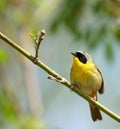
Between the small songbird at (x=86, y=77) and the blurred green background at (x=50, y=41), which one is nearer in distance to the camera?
the small songbird at (x=86, y=77)

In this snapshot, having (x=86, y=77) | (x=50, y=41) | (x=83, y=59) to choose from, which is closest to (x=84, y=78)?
(x=86, y=77)

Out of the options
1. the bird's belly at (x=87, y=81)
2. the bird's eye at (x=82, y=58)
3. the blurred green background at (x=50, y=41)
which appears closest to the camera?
the bird's belly at (x=87, y=81)

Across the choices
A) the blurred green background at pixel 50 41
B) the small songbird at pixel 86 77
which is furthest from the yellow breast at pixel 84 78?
the blurred green background at pixel 50 41

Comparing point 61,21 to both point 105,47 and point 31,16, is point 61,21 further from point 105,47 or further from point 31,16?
point 31,16

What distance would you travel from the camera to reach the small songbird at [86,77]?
3871 millimetres

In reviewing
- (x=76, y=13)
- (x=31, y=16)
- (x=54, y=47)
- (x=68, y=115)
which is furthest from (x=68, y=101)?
(x=76, y=13)

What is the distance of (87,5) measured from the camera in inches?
197

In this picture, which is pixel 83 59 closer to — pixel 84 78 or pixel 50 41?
pixel 84 78

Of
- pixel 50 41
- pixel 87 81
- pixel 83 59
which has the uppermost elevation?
pixel 50 41

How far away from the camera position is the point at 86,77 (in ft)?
12.9

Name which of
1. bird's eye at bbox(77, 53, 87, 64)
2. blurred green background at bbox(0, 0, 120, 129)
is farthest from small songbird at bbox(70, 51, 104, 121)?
blurred green background at bbox(0, 0, 120, 129)

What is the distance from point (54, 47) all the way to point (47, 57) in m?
0.28

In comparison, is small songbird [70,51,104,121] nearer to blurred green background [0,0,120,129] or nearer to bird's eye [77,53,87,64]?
bird's eye [77,53,87,64]

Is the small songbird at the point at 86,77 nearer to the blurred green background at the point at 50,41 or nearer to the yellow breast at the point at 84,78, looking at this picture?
the yellow breast at the point at 84,78
